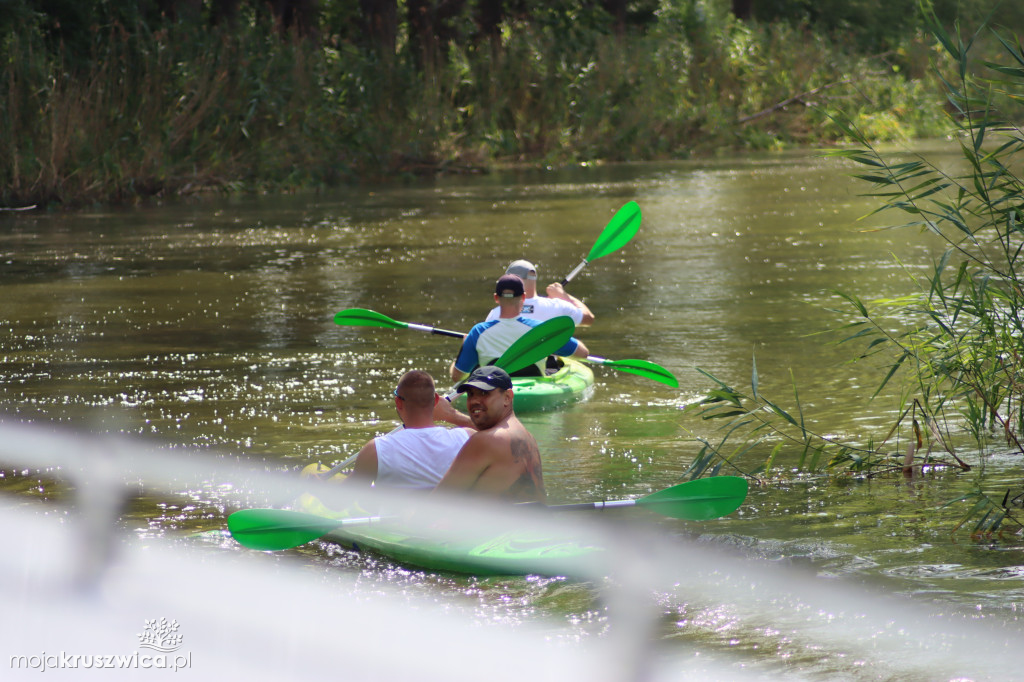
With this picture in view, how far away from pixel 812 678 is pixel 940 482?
211cm

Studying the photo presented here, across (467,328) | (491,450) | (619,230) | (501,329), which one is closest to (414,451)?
(491,450)

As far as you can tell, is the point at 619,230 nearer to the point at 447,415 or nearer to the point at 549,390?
the point at 549,390

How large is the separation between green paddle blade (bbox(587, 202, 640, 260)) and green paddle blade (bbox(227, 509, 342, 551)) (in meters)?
4.83

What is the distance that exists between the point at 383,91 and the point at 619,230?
48.1 ft

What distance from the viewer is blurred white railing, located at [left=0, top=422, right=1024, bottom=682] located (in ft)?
12.8

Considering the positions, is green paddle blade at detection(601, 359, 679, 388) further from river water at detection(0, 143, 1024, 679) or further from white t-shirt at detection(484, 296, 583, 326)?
white t-shirt at detection(484, 296, 583, 326)

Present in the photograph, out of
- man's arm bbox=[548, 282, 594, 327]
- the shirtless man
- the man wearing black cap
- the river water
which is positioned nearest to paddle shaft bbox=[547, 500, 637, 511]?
the shirtless man

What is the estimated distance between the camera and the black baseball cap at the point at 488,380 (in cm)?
468

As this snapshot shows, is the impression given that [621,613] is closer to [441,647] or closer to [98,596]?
[441,647]

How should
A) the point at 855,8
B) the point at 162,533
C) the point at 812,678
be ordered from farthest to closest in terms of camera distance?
the point at 855,8 → the point at 162,533 → the point at 812,678

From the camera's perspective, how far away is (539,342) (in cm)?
589

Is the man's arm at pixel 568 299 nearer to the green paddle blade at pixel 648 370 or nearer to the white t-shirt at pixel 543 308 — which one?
the white t-shirt at pixel 543 308

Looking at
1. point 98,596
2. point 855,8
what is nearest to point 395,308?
point 98,596

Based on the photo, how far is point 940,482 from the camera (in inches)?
220
